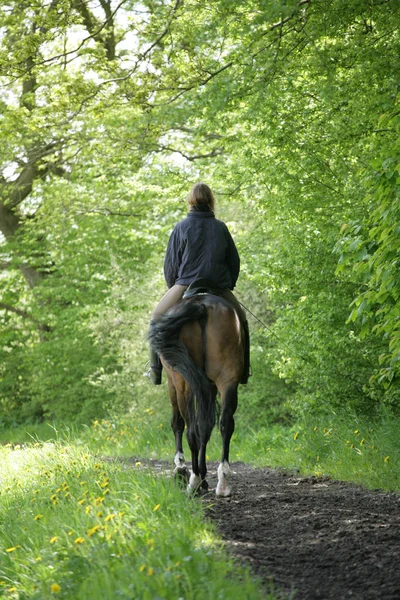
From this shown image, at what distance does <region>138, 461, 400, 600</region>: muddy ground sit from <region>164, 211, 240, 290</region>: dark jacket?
201 cm

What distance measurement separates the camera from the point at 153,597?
3.71m

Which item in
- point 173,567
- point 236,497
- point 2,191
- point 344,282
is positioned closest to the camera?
point 173,567

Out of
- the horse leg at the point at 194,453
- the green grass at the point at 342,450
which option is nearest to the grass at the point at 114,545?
the horse leg at the point at 194,453

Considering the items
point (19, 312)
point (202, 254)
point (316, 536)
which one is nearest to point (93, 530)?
point (316, 536)

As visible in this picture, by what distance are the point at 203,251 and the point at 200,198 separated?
0.52 metres

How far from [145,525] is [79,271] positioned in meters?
18.8

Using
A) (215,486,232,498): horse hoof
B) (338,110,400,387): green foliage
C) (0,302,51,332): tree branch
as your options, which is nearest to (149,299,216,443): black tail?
(215,486,232,498): horse hoof

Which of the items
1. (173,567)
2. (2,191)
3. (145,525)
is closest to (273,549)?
(145,525)

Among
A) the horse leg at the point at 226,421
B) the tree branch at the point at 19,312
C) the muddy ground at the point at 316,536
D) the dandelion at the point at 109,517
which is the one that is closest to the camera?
the muddy ground at the point at 316,536

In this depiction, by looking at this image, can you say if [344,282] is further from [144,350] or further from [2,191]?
[2,191]

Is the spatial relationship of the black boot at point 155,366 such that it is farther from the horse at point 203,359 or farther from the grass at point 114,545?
the grass at point 114,545

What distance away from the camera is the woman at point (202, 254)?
25.8ft

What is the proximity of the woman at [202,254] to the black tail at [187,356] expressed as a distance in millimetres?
338

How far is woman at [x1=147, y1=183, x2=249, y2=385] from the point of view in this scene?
7859mm
